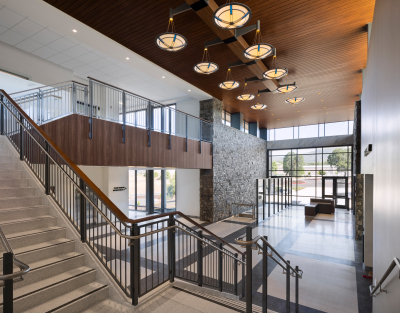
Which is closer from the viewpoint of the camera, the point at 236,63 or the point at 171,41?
the point at 171,41

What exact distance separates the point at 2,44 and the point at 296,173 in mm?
19000

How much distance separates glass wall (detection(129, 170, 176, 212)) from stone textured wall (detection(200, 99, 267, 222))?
265 centimetres

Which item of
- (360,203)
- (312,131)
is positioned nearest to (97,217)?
(360,203)

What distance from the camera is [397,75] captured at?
2223mm

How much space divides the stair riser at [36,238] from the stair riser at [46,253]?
0.88 ft

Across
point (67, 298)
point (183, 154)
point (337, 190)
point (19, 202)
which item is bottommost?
point (337, 190)

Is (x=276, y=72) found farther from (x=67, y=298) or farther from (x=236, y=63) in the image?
(x=67, y=298)

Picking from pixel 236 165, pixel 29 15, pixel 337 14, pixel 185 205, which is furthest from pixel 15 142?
pixel 236 165

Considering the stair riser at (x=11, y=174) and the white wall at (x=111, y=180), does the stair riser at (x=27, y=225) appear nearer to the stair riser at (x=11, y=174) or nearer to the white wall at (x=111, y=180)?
the stair riser at (x=11, y=174)

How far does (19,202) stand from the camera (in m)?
3.93

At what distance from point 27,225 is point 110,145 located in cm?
334

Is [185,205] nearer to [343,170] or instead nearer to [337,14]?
[337,14]

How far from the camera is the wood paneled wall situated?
18.3ft

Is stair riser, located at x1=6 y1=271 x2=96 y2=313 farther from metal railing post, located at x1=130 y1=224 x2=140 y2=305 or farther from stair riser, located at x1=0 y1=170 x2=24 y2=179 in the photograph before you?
stair riser, located at x1=0 y1=170 x2=24 y2=179
